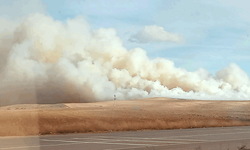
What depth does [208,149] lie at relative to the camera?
52.3 ft

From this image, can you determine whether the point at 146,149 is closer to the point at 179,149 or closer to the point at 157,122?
the point at 179,149

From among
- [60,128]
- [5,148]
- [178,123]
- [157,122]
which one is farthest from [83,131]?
[5,148]

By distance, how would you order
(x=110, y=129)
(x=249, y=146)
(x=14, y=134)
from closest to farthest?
(x=249, y=146)
(x=14, y=134)
(x=110, y=129)

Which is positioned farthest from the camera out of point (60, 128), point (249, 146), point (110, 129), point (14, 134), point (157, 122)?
point (157, 122)

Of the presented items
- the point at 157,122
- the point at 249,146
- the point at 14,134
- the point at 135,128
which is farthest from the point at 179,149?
the point at 157,122

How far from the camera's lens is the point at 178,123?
36594 millimetres

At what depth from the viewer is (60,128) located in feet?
95.6

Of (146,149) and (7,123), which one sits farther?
(7,123)

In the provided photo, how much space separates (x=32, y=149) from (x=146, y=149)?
501cm

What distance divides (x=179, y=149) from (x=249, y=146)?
4.29 metres

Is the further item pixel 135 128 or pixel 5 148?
pixel 135 128

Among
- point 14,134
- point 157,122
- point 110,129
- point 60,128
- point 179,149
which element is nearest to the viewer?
point 179,149

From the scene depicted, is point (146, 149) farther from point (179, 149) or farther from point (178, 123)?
point (178, 123)

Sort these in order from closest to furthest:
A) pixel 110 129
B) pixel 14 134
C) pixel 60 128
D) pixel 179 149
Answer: pixel 179 149
pixel 14 134
pixel 60 128
pixel 110 129
